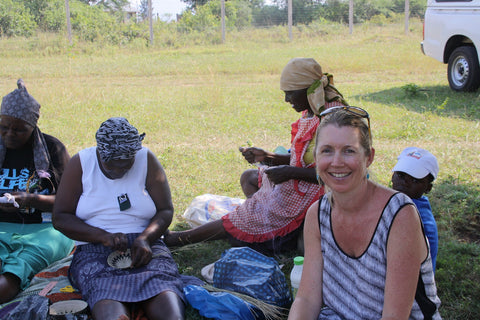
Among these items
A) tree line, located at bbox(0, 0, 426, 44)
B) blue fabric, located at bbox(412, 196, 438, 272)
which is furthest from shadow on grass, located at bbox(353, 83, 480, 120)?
tree line, located at bbox(0, 0, 426, 44)

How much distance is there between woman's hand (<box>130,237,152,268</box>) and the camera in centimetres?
292

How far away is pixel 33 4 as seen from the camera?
20.8 m

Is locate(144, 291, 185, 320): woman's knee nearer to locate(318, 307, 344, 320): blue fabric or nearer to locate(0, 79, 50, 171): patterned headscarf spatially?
locate(318, 307, 344, 320): blue fabric

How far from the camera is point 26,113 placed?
339cm

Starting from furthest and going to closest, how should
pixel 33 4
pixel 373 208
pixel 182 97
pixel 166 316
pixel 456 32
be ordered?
pixel 33 4, pixel 182 97, pixel 456 32, pixel 166 316, pixel 373 208

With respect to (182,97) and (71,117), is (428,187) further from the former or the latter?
(182,97)

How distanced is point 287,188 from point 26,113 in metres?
1.90

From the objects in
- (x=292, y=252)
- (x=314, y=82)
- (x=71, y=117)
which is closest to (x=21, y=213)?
(x=292, y=252)

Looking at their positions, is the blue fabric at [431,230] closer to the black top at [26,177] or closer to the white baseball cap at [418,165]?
the white baseball cap at [418,165]

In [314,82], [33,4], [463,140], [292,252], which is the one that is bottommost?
[292,252]

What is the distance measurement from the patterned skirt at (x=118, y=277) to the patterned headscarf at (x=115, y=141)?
20.6 inches

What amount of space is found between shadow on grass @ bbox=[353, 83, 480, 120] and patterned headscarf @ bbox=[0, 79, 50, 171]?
6046mm

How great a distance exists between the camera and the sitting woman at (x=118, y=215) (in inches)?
111

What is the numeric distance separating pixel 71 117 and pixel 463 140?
5.91m
